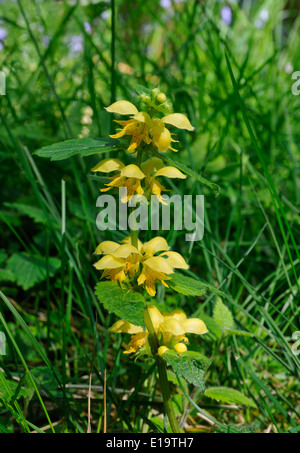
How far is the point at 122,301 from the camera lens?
1.75 ft

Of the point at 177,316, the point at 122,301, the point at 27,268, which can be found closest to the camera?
the point at 122,301

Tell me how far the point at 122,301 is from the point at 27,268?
1.96 ft

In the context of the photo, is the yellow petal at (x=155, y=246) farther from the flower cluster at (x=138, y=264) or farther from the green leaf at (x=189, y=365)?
the green leaf at (x=189, y=365)

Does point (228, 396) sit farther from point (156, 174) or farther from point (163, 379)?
point (156, 174)

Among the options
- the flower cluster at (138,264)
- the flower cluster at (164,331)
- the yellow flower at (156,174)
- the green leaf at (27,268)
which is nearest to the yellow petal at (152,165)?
the yellow flower at (156,174)

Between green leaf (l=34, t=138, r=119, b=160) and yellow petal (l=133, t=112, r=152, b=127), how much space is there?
0.05 metres

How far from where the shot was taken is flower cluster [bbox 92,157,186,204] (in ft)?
1.87

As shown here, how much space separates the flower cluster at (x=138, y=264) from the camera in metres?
0.57

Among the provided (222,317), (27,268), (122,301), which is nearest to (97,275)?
(27,268)

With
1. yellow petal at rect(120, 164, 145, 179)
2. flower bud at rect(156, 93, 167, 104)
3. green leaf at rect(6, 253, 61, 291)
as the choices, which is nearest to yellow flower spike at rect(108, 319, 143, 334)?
yellow petal at rect(120, 164, 145, 179)

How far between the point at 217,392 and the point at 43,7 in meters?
2.48

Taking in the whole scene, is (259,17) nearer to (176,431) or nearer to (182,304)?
(182,304)

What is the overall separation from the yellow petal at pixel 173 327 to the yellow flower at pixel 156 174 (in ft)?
0.55

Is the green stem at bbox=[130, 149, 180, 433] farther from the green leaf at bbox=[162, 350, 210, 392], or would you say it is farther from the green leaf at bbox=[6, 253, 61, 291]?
the green leaf at bbox=[6, 253, 61, 291]
